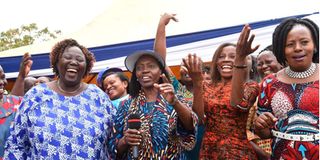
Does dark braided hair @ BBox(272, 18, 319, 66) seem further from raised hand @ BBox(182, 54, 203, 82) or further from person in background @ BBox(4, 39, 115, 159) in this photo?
person in background @ BBox(4, 39, 115, 159)

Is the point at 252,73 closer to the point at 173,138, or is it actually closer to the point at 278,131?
the point at 173,138

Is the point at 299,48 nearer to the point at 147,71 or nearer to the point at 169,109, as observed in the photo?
the point at 169,109

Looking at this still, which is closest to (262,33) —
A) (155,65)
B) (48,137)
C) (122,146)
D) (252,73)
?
(252,73)

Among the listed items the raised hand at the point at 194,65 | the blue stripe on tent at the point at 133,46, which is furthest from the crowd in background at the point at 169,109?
the blue stripe on tent at the point at 133,46

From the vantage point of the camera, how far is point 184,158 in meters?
3.62

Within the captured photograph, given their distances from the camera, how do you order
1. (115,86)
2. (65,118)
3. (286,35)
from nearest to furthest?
(286,35) < (65,118) < (115,86)

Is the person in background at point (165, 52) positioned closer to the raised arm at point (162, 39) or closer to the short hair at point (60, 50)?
the raised arm at point (162, 39)

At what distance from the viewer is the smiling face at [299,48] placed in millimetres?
2812

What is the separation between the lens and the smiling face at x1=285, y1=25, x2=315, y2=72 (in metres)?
2.81

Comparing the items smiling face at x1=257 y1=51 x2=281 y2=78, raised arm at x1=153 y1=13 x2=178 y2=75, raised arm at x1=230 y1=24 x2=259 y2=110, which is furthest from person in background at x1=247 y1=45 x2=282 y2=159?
raised arm at x1=153 y1=13 x2=178 y2=75

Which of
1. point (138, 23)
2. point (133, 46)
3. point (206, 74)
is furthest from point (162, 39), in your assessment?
point (138, 23)

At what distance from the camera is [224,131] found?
3.73m

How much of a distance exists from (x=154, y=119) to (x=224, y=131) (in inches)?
23.7

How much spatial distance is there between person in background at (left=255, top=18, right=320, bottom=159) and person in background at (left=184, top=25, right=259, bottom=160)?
0.31 m
